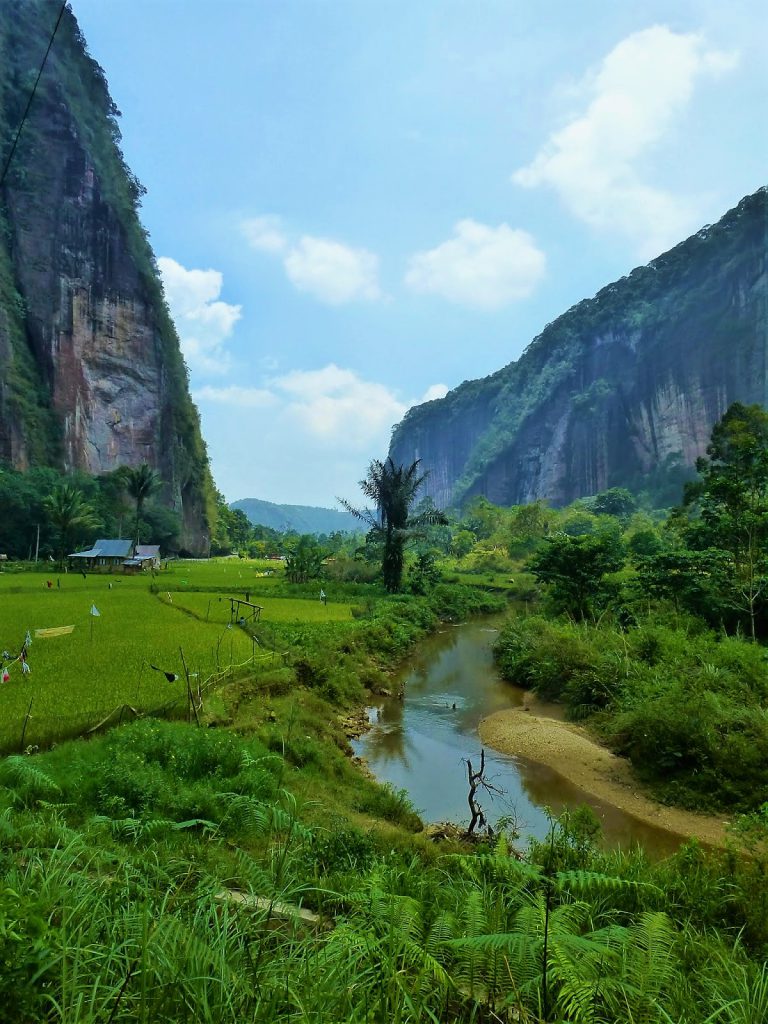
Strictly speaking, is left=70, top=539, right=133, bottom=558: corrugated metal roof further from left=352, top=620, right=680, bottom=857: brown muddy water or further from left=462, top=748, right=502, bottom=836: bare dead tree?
left=462, top=748, right=502, bottom=836: bare dead tree

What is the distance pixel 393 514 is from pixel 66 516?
21859mm

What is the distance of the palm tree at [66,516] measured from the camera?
3544 cm

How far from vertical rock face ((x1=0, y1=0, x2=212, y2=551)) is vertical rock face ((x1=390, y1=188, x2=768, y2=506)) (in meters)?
52.7

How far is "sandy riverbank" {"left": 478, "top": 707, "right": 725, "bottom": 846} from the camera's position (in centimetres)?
827

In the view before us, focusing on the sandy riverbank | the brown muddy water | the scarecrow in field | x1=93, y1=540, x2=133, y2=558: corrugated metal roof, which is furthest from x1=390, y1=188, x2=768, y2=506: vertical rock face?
the scarecrow in field

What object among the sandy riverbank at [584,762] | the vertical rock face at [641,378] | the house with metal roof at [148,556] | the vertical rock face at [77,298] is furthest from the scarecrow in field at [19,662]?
the vertical rock face at [641,378]

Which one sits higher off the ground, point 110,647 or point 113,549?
point 113,549

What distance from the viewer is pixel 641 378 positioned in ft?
297

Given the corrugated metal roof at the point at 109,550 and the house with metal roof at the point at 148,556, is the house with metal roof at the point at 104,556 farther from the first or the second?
the house with metal roof at the point at 148,556

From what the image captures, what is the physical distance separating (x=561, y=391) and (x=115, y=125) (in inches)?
3268

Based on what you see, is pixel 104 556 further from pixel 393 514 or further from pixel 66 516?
pixel 393 514

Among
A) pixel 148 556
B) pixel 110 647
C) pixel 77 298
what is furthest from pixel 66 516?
pixel 77 298

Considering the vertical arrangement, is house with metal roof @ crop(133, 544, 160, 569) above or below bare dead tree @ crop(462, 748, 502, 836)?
above

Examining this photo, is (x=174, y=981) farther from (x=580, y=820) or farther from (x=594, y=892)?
(x=580, y=820)
